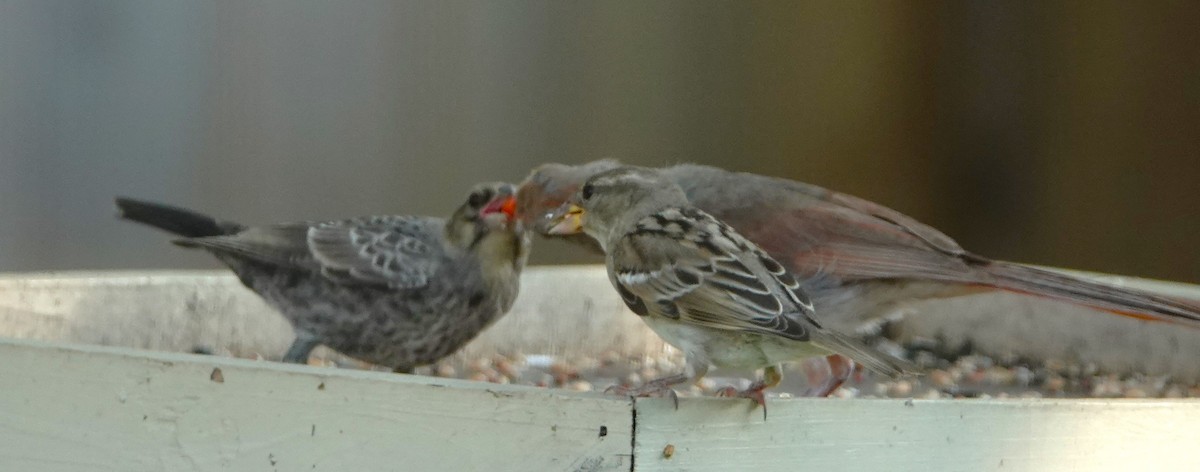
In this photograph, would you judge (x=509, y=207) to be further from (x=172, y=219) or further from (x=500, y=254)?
(x=172, y=219)

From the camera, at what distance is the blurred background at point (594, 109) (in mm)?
4699

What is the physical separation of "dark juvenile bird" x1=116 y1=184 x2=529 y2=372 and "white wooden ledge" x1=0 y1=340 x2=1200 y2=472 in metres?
1.00

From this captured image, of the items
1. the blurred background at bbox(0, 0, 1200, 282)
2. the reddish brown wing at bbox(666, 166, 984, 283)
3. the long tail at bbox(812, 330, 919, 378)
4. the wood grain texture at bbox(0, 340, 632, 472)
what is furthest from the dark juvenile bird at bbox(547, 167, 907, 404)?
the blurred background at bbox(0, 0, 1200, 282)

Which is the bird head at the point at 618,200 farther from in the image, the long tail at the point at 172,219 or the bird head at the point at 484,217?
the long tail at the point at 172,219

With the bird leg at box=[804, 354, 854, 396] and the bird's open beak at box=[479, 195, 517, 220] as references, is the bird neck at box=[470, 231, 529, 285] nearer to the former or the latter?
the bird's open beak at box=[479, 195, 517, 220]

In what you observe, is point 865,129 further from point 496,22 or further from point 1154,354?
point 1154,354

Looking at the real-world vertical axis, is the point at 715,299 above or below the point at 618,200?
below

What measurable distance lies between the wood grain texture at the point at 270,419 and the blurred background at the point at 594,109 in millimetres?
3079

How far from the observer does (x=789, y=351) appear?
1.82m

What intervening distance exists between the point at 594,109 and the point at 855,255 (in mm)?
3160

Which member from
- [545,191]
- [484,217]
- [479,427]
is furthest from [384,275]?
[479,427]

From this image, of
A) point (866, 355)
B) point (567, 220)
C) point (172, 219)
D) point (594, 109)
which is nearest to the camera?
point (866, 355)

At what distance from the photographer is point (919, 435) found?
1.71 metres

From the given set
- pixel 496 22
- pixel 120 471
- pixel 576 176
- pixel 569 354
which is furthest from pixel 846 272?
pixel 496 22
